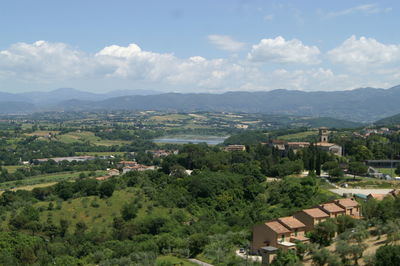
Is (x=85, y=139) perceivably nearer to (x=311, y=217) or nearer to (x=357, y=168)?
(x=357, y=168)

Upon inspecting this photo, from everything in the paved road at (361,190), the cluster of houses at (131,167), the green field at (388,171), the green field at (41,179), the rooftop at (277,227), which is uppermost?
the rooftop at (277,227)

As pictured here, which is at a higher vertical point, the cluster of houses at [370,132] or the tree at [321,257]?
the cluster of houses at [370,132]

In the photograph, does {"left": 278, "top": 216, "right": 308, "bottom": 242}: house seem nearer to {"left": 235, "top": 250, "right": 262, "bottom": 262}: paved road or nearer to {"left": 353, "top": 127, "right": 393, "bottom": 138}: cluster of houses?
{"left": 235, "top": 250, "right": 262, "bottom": 262}: paved road

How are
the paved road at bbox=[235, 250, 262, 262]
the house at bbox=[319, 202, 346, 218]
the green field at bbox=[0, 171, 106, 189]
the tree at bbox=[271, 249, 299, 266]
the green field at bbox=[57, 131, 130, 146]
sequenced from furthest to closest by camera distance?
the green field at bbox=[57, 131, 130, 146] < the green field at bbox=[0, 171, 106, 189] < the house at bbox=[319, 202, 346, 218] < the paved road at bbox=[235, 250, 262, 262] < the tree at bbox=[271, 249, 299, 266]

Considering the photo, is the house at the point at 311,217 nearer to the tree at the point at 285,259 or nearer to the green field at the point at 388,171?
the tree at the point at 285,259

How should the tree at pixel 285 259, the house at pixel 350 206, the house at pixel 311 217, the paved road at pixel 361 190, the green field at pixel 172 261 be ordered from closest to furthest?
the tree at pixel 285 259, the green field at pixel 172 261, the house at pixel 311 217, the house at pixel 350 206, the paved road at pixel 361 190

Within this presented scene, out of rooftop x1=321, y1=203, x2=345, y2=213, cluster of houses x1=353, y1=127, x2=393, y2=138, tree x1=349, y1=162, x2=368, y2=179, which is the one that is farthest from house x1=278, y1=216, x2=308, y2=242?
cluster of houses x1=353, y1=127, x2=393, y2=138

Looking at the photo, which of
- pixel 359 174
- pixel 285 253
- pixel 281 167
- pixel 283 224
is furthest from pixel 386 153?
Answer: pixel 285 253

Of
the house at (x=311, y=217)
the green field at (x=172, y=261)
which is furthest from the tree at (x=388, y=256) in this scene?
the green field at (x=172, y=261)
